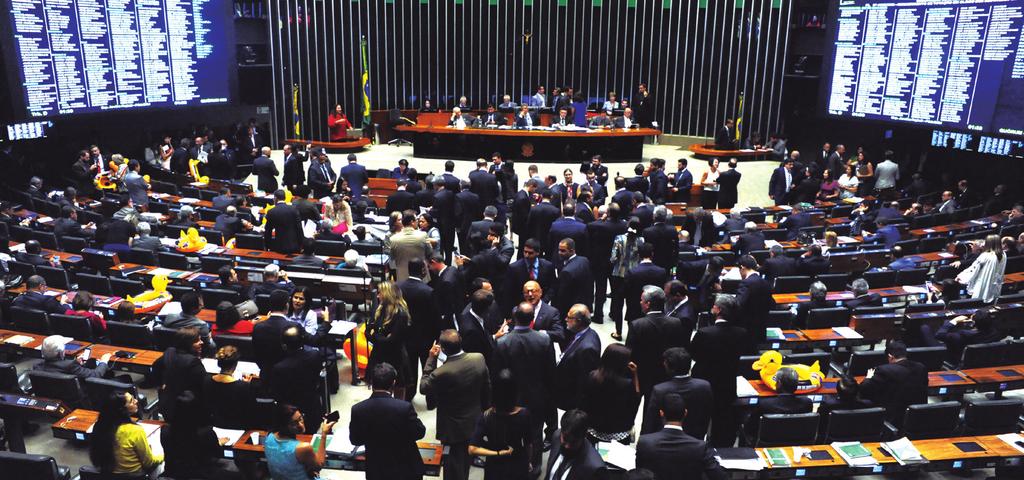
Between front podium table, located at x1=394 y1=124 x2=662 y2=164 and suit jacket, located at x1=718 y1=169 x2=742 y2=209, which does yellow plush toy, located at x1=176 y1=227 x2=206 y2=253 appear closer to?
suit jacket, located at x1=718 y1=169 x2=742 y2=209

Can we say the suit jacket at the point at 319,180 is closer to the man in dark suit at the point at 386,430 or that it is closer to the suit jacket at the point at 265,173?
the suit jacket at the point at 265,173

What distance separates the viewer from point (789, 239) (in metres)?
10.9

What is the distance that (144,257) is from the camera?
28.6 feet

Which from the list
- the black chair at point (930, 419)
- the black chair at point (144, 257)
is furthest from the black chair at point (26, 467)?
the black chair at point (930, 419)

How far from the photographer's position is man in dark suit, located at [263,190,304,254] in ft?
28.7

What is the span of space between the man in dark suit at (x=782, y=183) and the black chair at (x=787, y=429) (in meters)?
8.84

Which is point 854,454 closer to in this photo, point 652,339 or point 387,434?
point 652,339

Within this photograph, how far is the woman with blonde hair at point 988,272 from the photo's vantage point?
27.3ft

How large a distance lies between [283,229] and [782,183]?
8.99 meters

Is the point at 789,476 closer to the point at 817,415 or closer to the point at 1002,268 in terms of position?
the point at 817,415

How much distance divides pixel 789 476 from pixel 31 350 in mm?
6338

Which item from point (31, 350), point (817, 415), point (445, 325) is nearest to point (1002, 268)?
point (817, 415)

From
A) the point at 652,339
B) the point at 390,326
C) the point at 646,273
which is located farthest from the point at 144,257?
the point at 652,339

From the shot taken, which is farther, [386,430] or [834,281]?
[834,281]
